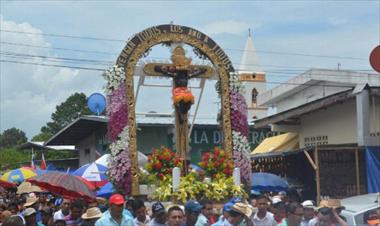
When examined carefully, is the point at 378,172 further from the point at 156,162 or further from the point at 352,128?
the point at 156,162

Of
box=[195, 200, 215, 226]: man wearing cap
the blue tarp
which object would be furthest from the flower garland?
box=[195, 200, 215, 226]: man wearing cap

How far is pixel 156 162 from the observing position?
42.7ft

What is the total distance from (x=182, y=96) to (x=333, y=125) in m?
7.29

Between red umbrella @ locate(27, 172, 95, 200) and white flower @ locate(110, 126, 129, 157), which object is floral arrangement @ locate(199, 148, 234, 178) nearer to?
white flower @ locate(110, 126, 129, 157)

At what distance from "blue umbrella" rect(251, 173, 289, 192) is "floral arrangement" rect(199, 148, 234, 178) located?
218 cm

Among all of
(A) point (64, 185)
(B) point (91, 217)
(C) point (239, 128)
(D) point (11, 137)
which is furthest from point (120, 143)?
(D) point (11, 137)

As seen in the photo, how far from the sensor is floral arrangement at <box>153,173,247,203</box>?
473 inches

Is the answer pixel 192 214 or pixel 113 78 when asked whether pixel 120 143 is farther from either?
pixel 192 214

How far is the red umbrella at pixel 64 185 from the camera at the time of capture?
36.9ft

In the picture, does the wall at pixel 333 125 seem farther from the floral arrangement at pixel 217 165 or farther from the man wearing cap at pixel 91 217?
the man wearing cap at pixel 91 217

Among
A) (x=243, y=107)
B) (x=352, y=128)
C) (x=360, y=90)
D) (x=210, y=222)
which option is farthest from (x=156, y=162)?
(x=352, y=128)

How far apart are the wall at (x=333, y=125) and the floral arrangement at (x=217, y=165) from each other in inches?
228

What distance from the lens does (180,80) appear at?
48.4ft

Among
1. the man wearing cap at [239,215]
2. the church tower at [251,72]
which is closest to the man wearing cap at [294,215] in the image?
the man wearing cap at [239,215]
